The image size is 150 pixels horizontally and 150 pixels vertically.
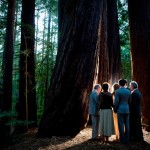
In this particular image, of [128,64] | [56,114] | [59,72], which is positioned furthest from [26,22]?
[128,64]

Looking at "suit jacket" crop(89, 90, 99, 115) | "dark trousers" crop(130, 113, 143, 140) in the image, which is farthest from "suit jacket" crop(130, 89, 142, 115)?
"suit jacket" crop(89, 90, 99, 115)

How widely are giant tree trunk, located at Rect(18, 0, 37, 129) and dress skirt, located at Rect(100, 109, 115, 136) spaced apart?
4.26 m

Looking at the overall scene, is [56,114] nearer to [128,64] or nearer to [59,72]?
[59,72]

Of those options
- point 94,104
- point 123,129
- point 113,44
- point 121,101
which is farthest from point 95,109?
point 113,44

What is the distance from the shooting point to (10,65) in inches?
444

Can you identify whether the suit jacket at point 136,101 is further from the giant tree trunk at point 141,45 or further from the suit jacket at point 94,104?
the giant tree trunk at point 141,45

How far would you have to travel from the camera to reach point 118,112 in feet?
28.9

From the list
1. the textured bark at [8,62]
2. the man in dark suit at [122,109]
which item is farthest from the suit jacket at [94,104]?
the textured bark at [8,62]

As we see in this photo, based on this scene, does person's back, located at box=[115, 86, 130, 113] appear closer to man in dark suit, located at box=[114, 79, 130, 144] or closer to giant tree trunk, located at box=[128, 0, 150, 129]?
man in dark suit, located at box=[114, 79, 130, 144]

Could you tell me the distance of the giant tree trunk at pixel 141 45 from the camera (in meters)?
13.2

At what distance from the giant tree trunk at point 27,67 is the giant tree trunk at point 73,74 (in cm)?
212

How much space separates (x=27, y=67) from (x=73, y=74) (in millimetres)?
3243

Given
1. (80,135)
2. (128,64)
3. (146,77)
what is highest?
(128,64)

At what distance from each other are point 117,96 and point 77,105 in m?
1.75
